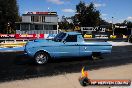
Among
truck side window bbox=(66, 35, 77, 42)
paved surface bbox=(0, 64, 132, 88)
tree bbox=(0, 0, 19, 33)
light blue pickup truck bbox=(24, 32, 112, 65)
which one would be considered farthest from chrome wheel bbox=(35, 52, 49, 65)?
tree bbox=(0, 0, 19, 33)

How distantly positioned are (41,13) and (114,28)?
2645 cm

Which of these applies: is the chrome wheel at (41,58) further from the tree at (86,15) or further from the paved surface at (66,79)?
the tree at (86,15)

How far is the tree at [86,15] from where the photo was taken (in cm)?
8381

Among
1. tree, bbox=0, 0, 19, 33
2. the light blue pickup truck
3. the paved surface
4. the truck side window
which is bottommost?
the paved surface

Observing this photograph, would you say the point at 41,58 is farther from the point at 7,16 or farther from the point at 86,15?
the point at 86,15

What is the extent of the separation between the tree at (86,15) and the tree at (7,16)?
21661mm

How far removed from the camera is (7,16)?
73312 mm

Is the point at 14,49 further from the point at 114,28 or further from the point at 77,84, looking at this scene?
the point at 114,28

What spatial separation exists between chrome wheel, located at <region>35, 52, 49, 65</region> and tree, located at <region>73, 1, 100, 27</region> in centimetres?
7081

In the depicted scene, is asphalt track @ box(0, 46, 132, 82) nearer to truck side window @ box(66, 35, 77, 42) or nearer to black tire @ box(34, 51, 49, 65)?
black tire @ box(34, 51, 49, 65)

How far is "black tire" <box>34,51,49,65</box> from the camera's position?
44.1ft

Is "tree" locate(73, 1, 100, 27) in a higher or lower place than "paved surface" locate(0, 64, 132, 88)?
higher

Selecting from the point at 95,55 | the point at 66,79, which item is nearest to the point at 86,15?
the point at 95,55

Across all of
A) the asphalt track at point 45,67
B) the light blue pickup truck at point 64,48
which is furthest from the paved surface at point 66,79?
the light blue pickup truck at point 64,48
